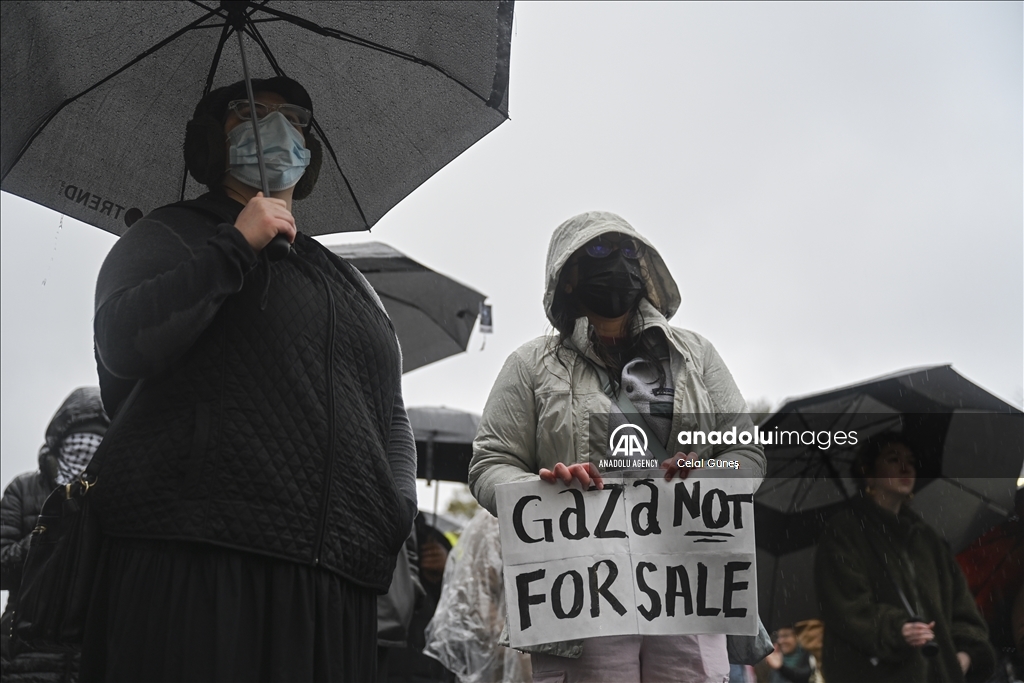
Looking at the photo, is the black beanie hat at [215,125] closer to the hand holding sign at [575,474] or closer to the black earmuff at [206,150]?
the black earmuff at [206,150]

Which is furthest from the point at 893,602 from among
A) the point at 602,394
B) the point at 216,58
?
the point at 216,58

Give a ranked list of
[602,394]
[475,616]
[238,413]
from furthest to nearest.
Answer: [475,616] → [602,394] → [238,413]

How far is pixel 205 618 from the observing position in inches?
89.1

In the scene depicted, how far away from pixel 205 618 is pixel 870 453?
13.2 feet

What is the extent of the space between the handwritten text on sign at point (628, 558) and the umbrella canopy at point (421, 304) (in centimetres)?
401

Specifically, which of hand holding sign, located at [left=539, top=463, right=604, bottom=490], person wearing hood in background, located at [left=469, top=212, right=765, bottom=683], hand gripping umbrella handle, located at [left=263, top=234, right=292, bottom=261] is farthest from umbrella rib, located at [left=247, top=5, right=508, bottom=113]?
hand holding sign, located at [left=539, top=463, right=604, bottom=490]

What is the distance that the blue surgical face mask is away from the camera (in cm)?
286

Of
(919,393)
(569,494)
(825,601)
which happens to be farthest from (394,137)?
(919,393)

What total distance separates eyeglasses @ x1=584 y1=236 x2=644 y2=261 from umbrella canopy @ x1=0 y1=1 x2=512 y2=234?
1.96 feet

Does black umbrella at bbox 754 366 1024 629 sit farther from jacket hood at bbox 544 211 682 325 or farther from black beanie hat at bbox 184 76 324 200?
black beanie hat at bbox 184 76 324 200

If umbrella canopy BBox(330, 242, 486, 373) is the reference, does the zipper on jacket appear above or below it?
below

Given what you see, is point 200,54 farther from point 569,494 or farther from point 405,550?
point 405,550

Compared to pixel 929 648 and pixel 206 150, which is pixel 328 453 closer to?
pixel 206 150

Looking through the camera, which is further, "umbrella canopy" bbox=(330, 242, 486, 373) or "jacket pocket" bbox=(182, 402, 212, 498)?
"umbrella canopy" bbox=(330, 242, 486, 373)
